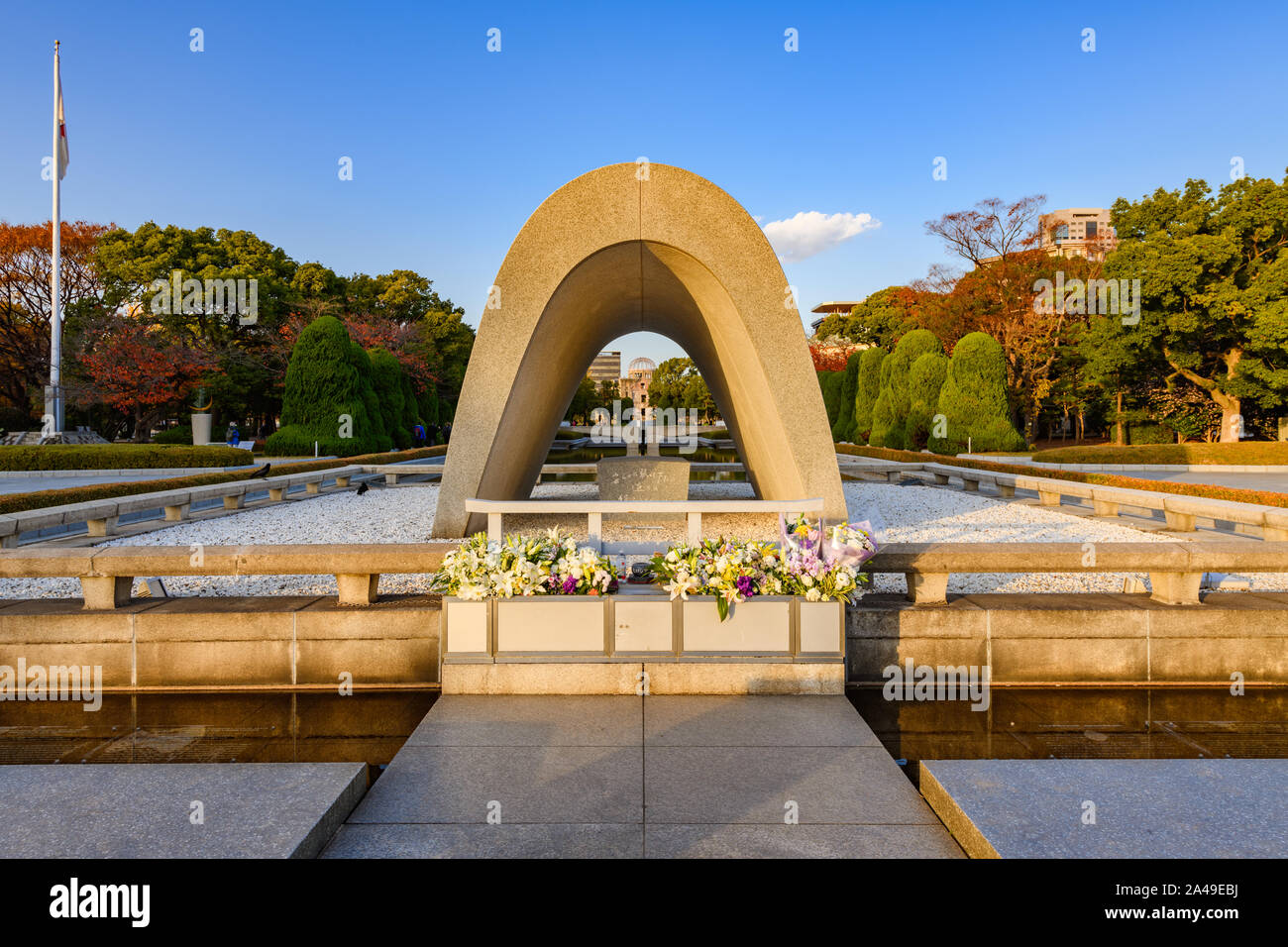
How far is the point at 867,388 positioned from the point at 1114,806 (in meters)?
34.4

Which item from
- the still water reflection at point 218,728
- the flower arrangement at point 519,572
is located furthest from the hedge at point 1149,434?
the still water reflection at point 218,728

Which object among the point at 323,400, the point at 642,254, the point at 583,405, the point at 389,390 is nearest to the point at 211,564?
the point at 642,254

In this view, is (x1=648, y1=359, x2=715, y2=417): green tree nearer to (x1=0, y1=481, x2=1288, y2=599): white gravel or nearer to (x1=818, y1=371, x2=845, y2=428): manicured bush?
(x1=818, y1=371, x2=845, y2=428): manicured bush

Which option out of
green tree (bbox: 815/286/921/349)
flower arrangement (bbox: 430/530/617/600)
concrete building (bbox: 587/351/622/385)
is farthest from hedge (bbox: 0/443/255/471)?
concrete building (bbox: 587/351/622/385)

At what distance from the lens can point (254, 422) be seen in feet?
149

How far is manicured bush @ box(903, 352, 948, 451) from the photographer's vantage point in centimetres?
2922

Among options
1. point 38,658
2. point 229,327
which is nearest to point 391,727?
point 38,658

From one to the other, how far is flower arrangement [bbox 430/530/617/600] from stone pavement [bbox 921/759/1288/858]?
2.30 metres

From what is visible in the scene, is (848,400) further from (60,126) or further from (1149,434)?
(60,126)

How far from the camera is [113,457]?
20.9m

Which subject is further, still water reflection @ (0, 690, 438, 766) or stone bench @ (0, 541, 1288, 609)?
stone bench @ (0, 541, 1288, 609)

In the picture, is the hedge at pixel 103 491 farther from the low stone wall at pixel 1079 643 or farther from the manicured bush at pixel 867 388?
the manicured bush at pixel 867 388

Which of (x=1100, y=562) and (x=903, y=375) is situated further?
(x=903, y=375)
